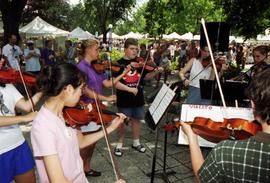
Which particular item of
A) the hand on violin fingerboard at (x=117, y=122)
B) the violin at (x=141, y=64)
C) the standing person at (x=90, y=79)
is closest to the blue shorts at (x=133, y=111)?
the violin at (x=141, y=64)

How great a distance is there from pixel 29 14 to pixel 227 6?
1051 inches

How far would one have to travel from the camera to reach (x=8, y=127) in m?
2.72

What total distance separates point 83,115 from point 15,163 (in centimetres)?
65

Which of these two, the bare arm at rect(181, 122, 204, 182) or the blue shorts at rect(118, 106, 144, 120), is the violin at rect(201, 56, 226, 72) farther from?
the bare arm at rect(181, 122, 204, 182)

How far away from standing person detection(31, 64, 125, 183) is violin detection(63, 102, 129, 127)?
211mm

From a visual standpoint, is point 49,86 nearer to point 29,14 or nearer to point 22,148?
point 22,148

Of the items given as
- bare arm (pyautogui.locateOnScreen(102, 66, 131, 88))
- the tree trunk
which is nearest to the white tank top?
bare arm (pyautogui.locateOnScreen(102, 66, 131, 88))

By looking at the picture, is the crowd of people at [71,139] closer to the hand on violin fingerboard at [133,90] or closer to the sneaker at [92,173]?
the sneaker at [92,173]

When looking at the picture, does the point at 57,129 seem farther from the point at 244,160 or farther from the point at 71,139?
the point at 244,160

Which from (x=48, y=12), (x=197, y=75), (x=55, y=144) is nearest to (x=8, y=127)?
(x=55, y=144)

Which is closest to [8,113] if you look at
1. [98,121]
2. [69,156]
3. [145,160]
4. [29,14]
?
[98,121]

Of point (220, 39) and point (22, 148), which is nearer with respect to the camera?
point (22, 148)

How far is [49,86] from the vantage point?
2172mm

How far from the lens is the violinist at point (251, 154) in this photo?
4.69 feet
